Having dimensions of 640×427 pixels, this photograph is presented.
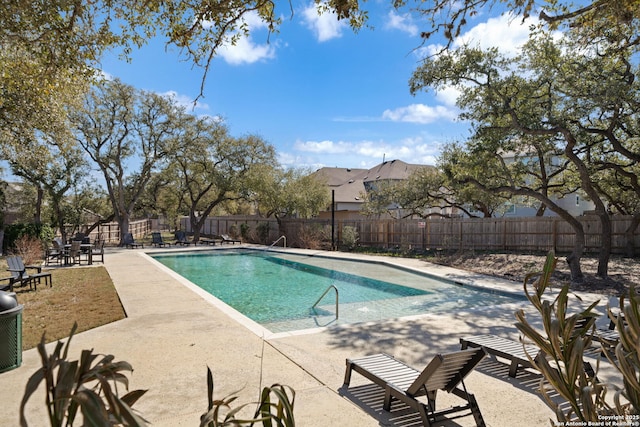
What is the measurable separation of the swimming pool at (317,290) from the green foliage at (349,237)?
330 cm

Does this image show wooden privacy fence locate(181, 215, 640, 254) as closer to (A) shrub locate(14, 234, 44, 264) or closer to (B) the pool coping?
(B) the pool coping

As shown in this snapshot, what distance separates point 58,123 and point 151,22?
7.34m

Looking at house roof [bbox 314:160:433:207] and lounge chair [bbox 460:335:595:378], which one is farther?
house roof [bbox 314:160:433:207]

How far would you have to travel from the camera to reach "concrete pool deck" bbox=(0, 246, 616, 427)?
146 inches

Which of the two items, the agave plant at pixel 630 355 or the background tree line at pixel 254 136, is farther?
the background tree line at pixel 254 136

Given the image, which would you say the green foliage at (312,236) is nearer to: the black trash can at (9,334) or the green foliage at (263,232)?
the green foliage at (263,232)

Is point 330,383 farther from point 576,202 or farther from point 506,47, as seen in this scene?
point 576,202

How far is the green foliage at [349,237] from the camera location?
22.0 meters

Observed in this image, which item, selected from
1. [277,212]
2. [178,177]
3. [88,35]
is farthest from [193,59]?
[178,177]

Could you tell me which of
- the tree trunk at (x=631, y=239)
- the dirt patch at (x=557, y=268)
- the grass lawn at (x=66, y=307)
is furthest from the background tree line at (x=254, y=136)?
the grass lawn at (x=66, y=307)

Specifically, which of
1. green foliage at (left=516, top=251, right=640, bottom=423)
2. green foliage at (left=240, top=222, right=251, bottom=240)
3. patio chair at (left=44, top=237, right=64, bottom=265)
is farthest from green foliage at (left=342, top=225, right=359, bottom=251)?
green foliage at (left=516, top=251, right=640, bottom=423)

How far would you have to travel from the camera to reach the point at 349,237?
22.0 meters

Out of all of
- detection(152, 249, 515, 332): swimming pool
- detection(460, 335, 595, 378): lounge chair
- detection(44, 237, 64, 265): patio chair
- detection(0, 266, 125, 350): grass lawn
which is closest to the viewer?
detection(460, 335, 595, 378): lounge chair

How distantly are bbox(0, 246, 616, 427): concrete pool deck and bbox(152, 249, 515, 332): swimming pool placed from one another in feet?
4.85
